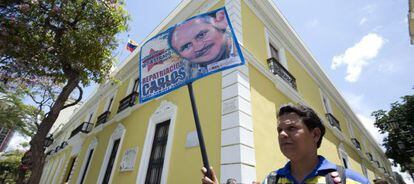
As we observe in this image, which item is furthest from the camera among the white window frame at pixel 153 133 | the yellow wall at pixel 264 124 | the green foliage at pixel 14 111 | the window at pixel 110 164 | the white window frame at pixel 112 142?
the green foliage at pixel 14 111

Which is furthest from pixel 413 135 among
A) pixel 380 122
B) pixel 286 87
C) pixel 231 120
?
pixel 231 120

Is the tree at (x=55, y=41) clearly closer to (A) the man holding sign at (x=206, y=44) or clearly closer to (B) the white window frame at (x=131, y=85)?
(B) the white window frame at (x=131, y=85)

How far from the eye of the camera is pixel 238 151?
4105 mm

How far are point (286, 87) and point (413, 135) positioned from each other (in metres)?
13.1

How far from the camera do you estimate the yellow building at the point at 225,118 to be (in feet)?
15.2

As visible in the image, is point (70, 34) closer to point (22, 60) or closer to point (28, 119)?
point (22, 60)

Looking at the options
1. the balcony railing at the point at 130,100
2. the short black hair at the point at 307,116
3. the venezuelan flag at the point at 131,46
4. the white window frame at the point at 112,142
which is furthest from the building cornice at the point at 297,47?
the venezuelan flag at the point at 131,46

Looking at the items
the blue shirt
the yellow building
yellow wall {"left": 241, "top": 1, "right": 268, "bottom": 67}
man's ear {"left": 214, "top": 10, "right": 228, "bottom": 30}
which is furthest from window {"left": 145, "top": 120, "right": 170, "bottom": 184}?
the blue shirt

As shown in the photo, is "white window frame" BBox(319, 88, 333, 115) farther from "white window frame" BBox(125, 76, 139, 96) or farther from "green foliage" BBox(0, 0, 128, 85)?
"green foliage" BBox(0, 0, 128, 85)

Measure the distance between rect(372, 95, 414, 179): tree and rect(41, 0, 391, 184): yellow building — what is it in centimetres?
579

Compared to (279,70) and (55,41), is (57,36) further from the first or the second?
(279,70)

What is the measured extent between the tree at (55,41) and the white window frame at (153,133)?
310cm

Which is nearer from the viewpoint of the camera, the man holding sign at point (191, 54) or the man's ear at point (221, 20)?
the man holding sign at point (191, 54)

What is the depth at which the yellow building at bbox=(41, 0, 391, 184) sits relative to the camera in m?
4.63
